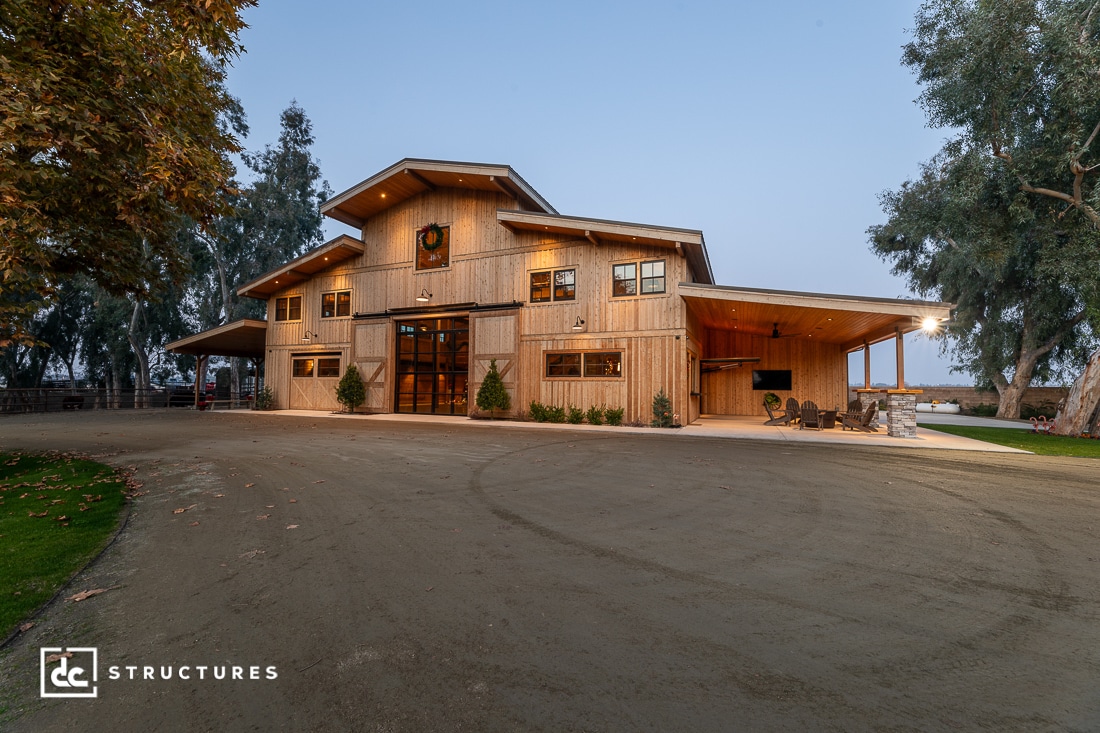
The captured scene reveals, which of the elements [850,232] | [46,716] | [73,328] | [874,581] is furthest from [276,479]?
[850,232]

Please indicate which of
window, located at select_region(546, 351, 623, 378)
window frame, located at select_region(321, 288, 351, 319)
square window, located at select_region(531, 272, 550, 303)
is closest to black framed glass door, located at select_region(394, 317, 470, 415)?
window frame, located at select_region(321, 288, 351, 319)

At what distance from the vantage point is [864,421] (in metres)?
13.5

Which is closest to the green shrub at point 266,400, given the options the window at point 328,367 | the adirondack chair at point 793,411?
the window at point 328,367

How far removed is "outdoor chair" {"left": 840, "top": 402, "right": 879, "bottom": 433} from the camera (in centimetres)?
1334

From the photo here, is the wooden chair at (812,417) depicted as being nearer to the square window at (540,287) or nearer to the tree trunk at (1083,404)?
the tree trunk at (1083,404)

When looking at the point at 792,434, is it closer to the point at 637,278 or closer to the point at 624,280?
the point at 637,278

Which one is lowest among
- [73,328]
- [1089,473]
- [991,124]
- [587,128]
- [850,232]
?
[1089,473]

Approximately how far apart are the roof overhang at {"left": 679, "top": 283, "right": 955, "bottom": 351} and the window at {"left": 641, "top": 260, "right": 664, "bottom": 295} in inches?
36.3

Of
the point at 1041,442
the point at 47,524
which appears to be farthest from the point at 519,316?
the point at 1041,442

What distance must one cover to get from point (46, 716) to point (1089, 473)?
12456mm

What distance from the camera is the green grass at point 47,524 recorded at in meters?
3.01

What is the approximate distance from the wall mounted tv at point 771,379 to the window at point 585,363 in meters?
8.38

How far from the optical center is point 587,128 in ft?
596

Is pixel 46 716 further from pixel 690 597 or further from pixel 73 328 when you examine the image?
pixel 73 328
